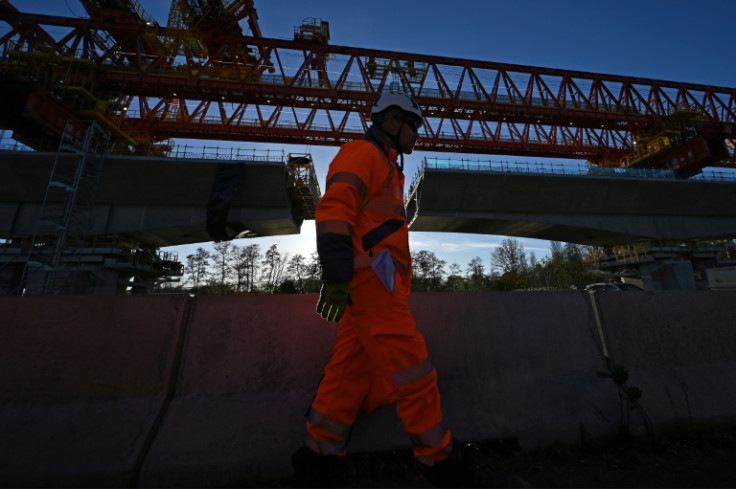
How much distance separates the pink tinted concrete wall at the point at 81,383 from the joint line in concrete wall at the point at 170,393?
0.06 feet

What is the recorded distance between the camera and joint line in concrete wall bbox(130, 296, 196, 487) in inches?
64.4

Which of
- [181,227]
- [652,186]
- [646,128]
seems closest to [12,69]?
[181,227]

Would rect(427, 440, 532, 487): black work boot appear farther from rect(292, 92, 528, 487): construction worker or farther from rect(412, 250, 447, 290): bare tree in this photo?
rect(412, 250, 447, 290): bare tree

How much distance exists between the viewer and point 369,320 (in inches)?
62.6

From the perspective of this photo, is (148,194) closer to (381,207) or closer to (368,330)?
(381,207)

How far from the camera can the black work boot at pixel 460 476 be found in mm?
1417

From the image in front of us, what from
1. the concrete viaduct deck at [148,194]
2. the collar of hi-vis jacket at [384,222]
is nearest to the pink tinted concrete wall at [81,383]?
the collar of hi-vis jacket at [384,222]

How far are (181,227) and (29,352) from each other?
55.2ft

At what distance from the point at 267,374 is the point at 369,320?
96 centimetres

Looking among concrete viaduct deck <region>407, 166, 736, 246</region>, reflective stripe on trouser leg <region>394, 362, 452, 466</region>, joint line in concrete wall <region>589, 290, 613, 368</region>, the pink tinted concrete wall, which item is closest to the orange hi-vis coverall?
reflective stripe on trouser leg <region>394, 362, 452, 466</region>

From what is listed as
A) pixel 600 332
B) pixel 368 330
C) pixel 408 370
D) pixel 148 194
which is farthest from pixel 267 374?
pixel 148 194

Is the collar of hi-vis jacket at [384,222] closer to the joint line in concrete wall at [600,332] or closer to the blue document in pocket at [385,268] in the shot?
the blue document in pocket at [385,268]

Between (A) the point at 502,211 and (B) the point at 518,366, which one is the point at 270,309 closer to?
(B) the point at 518,366

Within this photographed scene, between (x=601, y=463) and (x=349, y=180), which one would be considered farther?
(x=601, y=463)
